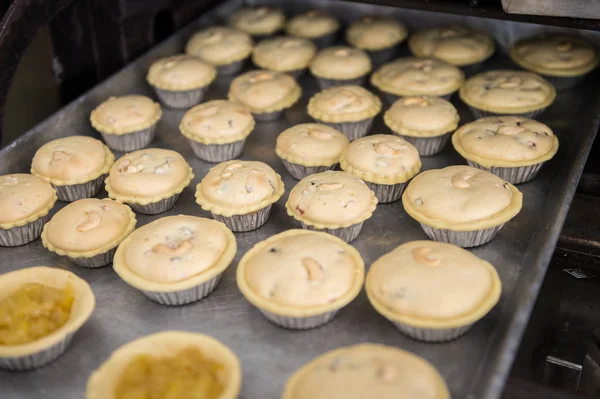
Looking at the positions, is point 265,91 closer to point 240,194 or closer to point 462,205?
point 240,194

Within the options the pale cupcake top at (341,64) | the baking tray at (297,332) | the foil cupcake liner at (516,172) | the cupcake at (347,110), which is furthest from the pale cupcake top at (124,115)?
the foil cupcake liner at (516,172)

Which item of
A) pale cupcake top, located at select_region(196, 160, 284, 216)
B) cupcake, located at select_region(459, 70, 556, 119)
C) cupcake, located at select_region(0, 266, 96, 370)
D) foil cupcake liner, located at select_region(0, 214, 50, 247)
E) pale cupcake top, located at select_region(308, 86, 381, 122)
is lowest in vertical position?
foil cupcake liner, located at select_region(0, 214, 50, 247)

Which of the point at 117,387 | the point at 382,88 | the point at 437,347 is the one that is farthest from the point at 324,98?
the point at 117,387

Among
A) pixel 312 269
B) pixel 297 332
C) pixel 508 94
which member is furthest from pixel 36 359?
pixel 508 94

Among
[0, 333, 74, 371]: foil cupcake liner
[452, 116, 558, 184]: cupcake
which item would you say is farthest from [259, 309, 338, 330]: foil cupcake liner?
[452, 116, 558, 184]: cupcake

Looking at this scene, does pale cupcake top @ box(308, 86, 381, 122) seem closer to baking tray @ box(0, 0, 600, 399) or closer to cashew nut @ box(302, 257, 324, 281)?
baking tray @ box(0, 0, 600, 399)

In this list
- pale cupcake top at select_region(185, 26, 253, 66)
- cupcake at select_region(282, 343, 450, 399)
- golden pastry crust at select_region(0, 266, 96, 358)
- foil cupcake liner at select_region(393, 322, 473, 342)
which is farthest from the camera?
pale cupcake top at select_region(185, 26, 253, 66)

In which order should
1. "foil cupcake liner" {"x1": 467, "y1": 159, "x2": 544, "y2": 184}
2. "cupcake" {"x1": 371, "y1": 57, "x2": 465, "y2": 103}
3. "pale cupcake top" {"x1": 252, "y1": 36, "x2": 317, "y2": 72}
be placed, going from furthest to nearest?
"pale cupcake top" {"x1": 252, "y1": 36, "x2": 317, "y2": 72}
"cupcake" {"x1": 371, "y1": 57, "x2": 465, "y2": 103}
"foil cupcake liner" {"x1": 467, "y1": 159, "x2": 544, "y2": 184}

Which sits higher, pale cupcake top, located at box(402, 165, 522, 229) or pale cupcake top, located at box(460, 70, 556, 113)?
pale cupcake top, located at box(460, 70, 556, 113)
